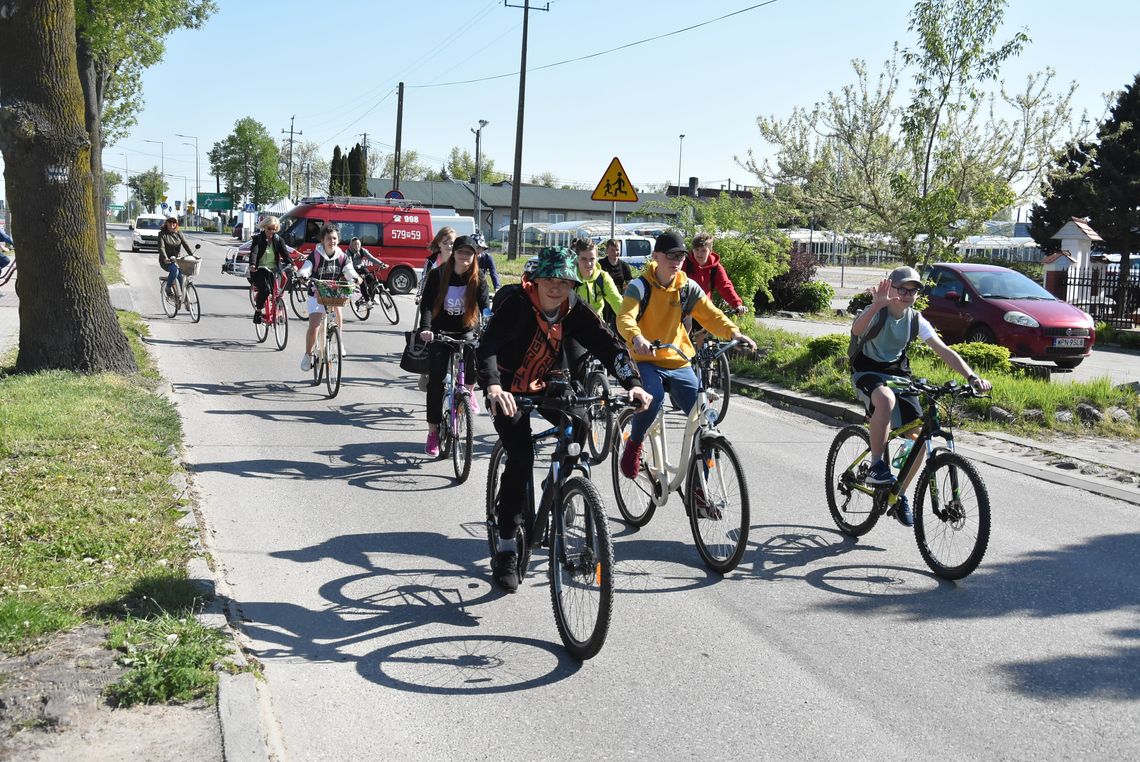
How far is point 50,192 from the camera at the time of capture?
11.0 meters

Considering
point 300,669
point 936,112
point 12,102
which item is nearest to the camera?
point 300,669

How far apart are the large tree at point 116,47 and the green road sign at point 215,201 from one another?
67.2 meters

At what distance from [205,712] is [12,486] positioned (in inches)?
142

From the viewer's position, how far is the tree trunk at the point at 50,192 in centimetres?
1076

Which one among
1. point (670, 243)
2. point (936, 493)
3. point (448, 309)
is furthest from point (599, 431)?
point (936, 493)

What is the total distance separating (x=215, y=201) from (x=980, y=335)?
345 feet

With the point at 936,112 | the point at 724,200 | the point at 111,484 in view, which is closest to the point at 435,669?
the point at 111,484

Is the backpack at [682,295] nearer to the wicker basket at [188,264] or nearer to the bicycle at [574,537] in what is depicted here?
the bicycle at [574,537]

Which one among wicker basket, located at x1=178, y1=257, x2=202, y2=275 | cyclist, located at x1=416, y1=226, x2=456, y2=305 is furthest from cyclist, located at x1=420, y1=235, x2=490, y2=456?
wicker basket, located at x1=178, y1=257, x2=202, y2=275

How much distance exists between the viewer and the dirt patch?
12.1 feet

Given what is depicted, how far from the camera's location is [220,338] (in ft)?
58.1

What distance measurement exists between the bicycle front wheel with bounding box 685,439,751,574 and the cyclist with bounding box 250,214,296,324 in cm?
1168

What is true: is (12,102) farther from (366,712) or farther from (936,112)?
(936,112)

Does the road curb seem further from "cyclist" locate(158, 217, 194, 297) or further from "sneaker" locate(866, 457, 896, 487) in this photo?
"cyclist" locate(158, 217, 194, 297)
